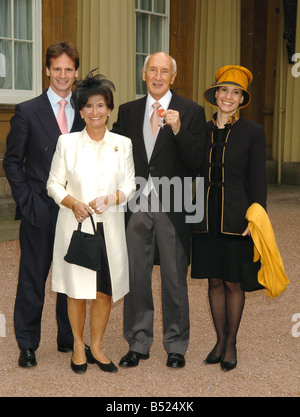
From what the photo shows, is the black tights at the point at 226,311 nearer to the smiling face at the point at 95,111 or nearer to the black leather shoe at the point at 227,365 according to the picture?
the black leather shoe at the point at 227,365

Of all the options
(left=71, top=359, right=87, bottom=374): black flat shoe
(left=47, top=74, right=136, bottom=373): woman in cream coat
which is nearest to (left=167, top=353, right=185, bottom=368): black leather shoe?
(left=47, top=74, right=136, bottom=373): woman in cream coat

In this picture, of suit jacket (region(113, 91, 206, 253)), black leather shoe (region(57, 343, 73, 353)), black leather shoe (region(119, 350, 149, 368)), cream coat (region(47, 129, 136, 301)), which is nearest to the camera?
cream coat (region(47, 129, 136, 301))

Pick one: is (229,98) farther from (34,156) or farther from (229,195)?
(34,156)

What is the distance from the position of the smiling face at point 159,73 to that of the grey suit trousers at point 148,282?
69 centimetres

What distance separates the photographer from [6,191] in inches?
347

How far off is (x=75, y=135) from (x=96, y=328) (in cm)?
107

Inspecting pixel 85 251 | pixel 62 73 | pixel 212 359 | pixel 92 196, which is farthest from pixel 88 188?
pixel 212 359

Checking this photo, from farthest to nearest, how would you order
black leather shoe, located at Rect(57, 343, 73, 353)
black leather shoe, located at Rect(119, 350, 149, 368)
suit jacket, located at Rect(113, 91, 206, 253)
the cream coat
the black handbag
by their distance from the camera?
black leather shoe, located at Rect(57, 343, 73, 353) < black leather shoe, located at Rect(119, 350, 149, 368) < suit jacket, located at Rect(113, 91, 206, 253) < the cream coat < the black handbag

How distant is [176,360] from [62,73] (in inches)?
68.3

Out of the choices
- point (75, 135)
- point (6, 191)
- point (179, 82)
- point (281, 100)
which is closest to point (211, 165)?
point (75, 135)

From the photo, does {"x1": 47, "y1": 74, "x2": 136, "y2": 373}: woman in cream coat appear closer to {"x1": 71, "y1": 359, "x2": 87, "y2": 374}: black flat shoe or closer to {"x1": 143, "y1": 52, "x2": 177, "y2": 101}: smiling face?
{"x1": 71, "y1": 359, "x2": 87, "y2": 374}: black flat shoe

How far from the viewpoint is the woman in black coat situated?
3752mm

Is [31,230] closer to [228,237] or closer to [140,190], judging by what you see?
[140,190]

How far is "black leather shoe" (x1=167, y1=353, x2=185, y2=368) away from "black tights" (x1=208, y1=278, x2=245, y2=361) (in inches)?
8.5
